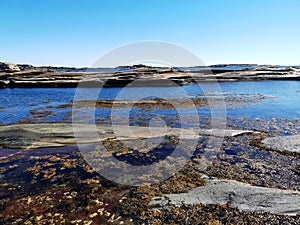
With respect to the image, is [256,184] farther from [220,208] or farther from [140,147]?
[140,147]

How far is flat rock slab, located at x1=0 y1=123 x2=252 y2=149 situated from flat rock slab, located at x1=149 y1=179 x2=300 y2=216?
5096 millimetres

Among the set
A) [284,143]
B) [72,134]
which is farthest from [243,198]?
[72,134]

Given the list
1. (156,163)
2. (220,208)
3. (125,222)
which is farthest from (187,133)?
(125,222)

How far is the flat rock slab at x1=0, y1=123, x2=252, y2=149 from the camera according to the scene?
35.1 feet

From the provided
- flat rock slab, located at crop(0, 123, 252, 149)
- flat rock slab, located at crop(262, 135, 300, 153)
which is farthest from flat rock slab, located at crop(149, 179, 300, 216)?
flat rock slab, located at crop(0, 123, 252, 149)

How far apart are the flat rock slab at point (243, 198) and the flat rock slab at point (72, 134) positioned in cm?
510

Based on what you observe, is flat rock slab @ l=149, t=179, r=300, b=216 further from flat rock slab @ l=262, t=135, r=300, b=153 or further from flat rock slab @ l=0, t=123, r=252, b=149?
flat rock slab @ l=0, t=123, r=252, b=149

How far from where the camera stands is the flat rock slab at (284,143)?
914cm

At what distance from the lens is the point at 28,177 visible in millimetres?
7301

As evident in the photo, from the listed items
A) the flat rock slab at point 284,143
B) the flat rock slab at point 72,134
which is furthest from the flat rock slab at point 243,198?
the flat rock slab at point 72,134

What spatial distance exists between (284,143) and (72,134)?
1036cm

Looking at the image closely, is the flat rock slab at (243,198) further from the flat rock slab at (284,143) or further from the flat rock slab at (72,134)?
the flat rock slab at (72,134)

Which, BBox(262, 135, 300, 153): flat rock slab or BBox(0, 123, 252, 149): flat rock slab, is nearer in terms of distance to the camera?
BBox(262, 135, 300, 153): flat rock slab

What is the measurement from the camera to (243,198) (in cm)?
574
